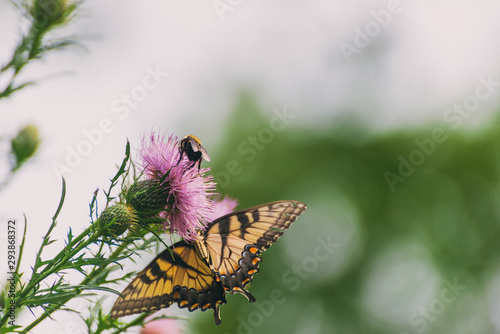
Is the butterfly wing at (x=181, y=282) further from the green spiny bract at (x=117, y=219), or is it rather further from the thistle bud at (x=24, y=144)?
the thistle bud at (x=24, y=144)

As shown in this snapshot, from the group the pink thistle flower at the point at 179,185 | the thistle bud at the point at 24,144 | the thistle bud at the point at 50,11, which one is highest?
the thistle bud at the point at 50,11

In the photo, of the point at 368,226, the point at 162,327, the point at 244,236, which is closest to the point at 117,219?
the point at 244,236

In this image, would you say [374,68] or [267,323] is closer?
[267,323]

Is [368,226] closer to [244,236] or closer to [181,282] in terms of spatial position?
[244,236]

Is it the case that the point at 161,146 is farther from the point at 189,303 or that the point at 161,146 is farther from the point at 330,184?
the point at 330,184

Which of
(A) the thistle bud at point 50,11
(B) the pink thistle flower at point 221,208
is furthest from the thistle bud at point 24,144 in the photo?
(B) the pink thistle flower at point 221,208

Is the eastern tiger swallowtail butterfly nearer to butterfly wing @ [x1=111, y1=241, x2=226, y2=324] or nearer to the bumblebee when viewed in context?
butterfly wing @ [x1=111, y1=241, x2=226, y2=324]

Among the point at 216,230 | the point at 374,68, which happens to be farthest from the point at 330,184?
the point at 216,230
